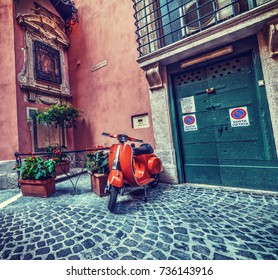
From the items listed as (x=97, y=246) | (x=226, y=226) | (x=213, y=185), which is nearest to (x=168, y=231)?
(x=226, y=226)

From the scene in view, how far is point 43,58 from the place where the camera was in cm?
595

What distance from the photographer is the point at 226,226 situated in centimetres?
193

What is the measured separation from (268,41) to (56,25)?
7376 millimetres

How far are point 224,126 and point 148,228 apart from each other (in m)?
2.59

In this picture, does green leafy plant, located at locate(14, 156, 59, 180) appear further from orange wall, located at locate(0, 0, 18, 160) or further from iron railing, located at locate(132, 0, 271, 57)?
iron railing, located at locate(132, 0, 271, 57)

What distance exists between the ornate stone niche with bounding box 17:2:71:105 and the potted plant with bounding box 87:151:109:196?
3.63 m

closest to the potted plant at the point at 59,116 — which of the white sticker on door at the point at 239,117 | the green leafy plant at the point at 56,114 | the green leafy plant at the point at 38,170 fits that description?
the green leafy plant at the point at 56,114

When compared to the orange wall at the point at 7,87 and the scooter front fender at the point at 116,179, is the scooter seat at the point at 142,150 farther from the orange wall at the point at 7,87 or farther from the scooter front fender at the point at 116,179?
the orange wall at the point at 7,87

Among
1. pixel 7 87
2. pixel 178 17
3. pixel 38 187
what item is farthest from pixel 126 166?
pixel 7 87

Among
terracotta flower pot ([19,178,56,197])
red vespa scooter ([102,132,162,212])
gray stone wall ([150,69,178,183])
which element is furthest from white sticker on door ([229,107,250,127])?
terracotta flower pot ([19,178,56,197])

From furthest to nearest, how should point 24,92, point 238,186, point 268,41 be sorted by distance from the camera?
point 24,92 < point 238,186 < point 268,41

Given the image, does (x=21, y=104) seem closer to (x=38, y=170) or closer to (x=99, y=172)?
(x=38, y=170)

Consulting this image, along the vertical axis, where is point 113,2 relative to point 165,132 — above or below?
above

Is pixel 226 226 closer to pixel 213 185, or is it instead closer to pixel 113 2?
pixel 213 185
